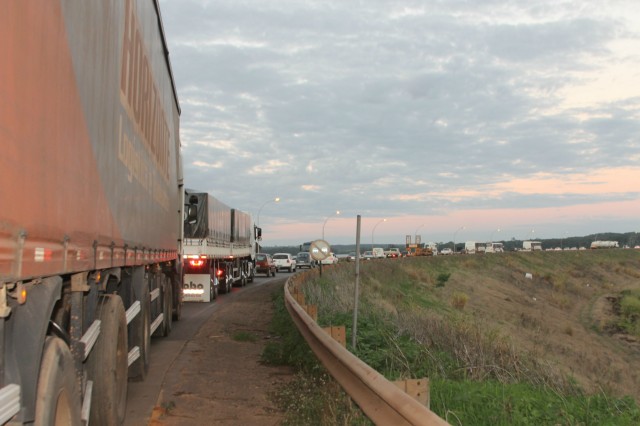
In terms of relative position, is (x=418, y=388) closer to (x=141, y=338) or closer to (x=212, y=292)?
(x=141, y=338)

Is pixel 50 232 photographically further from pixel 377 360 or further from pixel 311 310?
pixel 311 310

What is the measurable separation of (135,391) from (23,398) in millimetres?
5787

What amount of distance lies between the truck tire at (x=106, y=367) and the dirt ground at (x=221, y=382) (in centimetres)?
114

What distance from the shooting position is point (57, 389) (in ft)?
13.4

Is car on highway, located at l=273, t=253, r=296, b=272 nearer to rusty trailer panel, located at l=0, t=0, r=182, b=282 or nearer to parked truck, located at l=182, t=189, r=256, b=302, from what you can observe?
parked truck, located at l=182, t=189, r=256, b=302

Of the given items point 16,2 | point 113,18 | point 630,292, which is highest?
point 113,18

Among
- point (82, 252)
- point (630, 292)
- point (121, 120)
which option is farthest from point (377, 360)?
point (630, 292)

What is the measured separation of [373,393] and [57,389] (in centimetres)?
222

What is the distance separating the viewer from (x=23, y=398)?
3.60 m

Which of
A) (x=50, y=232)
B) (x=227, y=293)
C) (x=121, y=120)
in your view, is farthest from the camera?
(x=227, y=293)

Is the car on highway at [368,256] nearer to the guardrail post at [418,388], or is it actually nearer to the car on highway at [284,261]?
the car on highway at [284,261]

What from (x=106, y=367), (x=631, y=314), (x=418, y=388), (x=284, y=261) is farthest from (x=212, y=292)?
(x=284, y=261)

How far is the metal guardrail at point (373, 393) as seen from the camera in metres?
3.99

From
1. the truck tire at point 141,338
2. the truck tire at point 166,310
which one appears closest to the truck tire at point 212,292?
the truck tire at point 166,310
